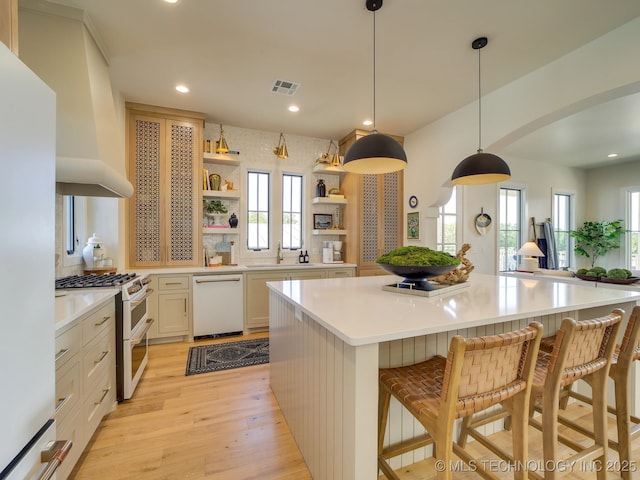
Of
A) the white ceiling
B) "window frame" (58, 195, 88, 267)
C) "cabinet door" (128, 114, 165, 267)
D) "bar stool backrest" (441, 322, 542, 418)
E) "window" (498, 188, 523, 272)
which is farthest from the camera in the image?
"window" (498, 188, 523, 272)

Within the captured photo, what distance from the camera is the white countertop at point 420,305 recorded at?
1190 millimetres

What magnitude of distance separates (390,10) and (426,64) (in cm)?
84

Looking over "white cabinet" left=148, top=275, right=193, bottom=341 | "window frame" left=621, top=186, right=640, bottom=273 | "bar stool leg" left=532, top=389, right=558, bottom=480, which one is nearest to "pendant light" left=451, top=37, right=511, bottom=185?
"bar stool leg" left=532, top=389, right=558, bottom=480

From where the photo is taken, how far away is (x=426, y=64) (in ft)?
9.23

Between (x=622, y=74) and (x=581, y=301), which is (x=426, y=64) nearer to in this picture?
(x=622, y=74)

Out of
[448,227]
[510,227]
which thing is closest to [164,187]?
[448,227]

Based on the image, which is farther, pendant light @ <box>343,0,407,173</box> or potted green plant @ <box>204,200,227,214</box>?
potted green plant @ <box>204,200,227,214</box>

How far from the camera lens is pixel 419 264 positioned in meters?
1.85

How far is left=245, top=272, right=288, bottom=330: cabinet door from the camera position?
Result: 389cm

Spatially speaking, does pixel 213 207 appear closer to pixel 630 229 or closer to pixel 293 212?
pixel 293 212

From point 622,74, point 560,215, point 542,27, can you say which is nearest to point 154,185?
point 542,27

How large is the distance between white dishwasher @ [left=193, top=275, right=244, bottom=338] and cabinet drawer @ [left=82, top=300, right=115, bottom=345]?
1460 millimetres

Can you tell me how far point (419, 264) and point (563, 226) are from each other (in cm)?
708

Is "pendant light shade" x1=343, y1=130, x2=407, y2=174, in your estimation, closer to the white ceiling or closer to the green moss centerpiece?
the green moss centerpiece
